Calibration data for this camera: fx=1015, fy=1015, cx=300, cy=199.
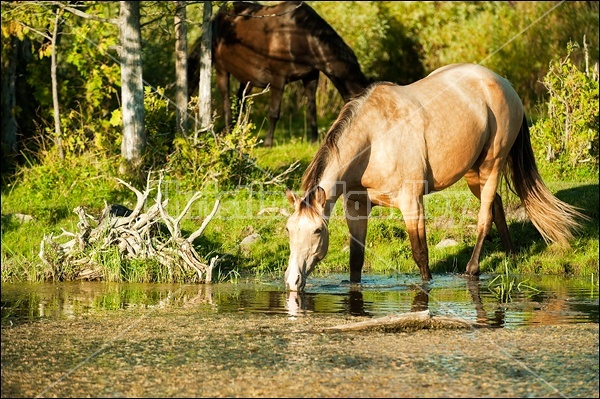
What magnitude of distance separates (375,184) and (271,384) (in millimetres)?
3984

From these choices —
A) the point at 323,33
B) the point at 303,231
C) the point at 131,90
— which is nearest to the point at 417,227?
the point at 303,231

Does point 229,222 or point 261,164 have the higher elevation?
point 261,164

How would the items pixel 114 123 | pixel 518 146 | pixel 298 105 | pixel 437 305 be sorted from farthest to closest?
pixel 298 105
pixel 114 123
pixel 518 146
pixel 437 305

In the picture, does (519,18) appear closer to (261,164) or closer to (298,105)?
(298,105)

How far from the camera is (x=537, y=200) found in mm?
10836

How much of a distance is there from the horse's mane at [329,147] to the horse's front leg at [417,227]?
0.91 meters

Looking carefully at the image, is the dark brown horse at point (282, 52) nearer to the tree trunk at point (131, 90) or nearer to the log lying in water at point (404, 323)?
the tree trunk at point (131, 90)

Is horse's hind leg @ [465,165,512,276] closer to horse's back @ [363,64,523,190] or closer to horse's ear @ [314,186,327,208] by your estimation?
horse's back @ [363,64,523,190]

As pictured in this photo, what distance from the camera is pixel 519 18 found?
22.4 meters

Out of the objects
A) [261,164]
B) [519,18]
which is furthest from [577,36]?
[261,164]

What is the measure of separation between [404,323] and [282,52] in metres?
9.44

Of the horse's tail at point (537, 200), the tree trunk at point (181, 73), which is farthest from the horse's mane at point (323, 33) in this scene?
the horse's tail at point (537, 200)

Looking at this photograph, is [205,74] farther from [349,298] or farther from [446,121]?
[349,298]

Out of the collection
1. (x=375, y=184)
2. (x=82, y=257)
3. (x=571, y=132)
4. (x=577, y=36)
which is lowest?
(x=82, y=257)
